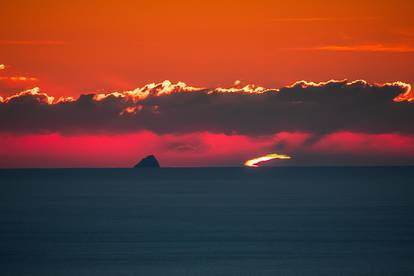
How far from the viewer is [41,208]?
136 m

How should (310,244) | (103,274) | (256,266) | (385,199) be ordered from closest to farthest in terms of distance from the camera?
(103,274) < (256,266) < (310,244) < (385,199)

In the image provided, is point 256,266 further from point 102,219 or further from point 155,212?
point 155,212

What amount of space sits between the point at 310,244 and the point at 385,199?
7280cm

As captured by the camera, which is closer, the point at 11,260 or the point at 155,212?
the point at 11,260

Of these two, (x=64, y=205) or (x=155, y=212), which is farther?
(x=64, y=205)

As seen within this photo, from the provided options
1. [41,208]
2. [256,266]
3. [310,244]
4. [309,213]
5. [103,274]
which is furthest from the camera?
[41,208]

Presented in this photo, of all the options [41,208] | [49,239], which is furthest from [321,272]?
[41,208]

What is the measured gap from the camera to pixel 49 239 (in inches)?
3553

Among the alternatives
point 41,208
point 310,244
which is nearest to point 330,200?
point 41,208

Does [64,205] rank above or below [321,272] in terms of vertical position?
Result: above

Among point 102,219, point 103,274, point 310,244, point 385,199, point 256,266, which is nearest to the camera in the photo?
point 103,274

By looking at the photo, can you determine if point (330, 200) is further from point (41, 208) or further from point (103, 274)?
point (103, 274)

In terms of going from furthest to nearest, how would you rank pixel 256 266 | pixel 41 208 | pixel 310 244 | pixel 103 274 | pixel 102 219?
pixel 41 208 < pixel 102 219 < pixel 310 244 < pixel 256 266 < pixel 103 274

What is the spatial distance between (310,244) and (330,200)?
71.5 m
